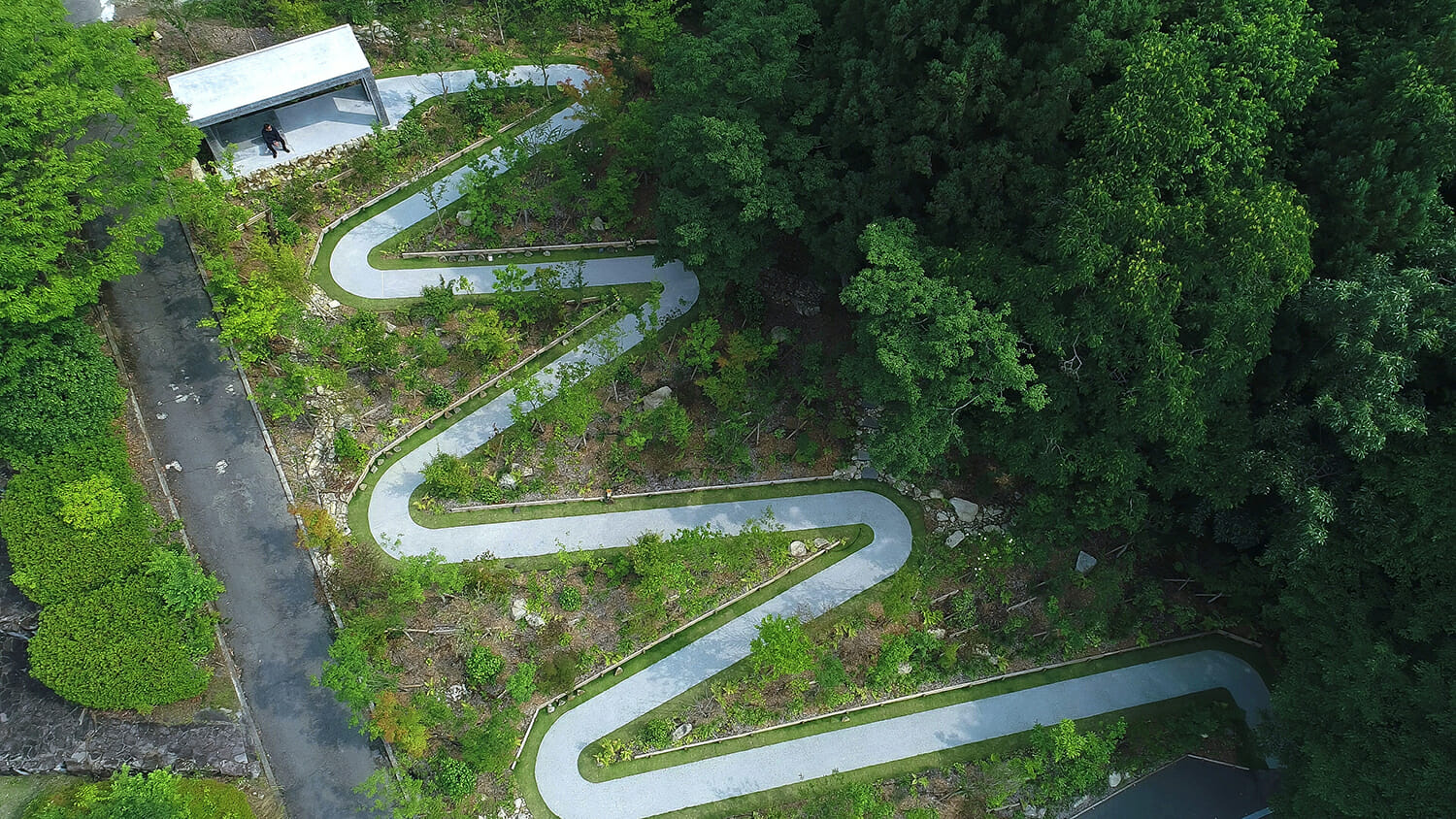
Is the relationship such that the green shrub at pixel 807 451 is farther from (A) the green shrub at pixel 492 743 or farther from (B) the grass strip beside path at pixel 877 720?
(A) the green shrub at pixel 492 743

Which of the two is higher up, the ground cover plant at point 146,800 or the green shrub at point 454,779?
the ground cover plant at point 146,800

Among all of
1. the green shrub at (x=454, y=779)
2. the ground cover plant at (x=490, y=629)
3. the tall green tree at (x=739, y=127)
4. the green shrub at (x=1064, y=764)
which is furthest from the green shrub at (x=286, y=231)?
the green shrub at (x=1064, y=764)

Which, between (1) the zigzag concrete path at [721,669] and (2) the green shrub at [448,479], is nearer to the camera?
(1) the zigzag concrete path at [721,669]

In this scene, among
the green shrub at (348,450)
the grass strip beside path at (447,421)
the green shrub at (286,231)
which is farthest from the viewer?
the green shrub at (286,231)

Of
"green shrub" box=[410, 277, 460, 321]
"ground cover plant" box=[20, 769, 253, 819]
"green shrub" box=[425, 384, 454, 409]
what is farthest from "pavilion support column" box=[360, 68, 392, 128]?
"ground cover plant" box=[20, 769, 253, 819]

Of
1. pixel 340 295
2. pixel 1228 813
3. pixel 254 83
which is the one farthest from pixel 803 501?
pixel 254 83

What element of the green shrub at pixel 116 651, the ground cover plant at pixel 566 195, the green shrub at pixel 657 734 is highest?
the ground cover plant at pixel 566 195

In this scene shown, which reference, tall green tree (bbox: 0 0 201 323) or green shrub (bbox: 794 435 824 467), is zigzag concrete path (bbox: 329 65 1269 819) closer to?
green shrub (bbox: 794 435 824 467)
